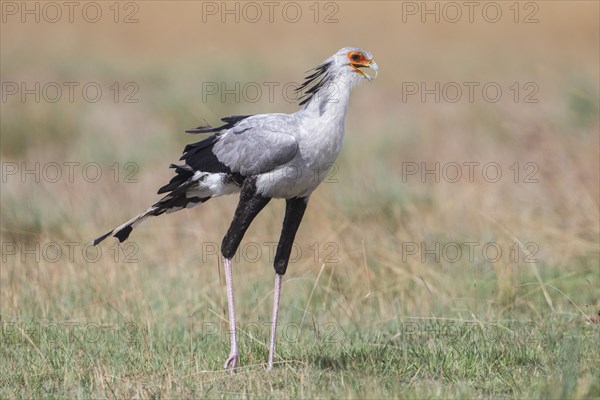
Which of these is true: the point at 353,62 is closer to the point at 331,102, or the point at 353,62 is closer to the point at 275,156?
the point at 331,102

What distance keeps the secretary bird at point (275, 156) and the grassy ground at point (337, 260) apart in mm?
737

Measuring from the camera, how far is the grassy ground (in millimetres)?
Answer: 5188

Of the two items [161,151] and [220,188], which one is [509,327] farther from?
[161,151]

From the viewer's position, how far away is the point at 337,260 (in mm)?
7414

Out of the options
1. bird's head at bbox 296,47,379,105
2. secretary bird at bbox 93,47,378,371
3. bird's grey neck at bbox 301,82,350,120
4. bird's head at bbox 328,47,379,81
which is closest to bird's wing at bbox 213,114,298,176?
secretary bird at bbox 93,47,378,371

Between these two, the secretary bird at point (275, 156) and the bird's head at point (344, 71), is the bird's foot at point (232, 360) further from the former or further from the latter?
the bird's head at point (344, 71)

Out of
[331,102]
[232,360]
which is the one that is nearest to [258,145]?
[331,102]

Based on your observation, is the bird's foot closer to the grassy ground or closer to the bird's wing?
the grassy ground

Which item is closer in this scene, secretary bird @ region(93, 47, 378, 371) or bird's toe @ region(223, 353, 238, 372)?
secretary bird @ region(93, 47, 378, 371)

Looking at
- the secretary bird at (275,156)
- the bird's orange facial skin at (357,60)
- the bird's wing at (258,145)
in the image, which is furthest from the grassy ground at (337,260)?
the bird's orange facial skin at (357,60)

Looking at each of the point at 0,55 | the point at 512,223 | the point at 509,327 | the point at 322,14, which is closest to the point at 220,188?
the point at 509,327

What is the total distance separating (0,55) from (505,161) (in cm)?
1073

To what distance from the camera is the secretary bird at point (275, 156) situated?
5223mm

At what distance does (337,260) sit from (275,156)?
2365mm
